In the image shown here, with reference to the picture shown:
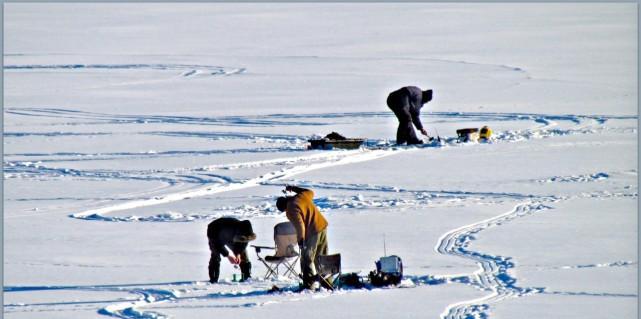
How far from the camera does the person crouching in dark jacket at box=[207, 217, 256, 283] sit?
10.8 meters

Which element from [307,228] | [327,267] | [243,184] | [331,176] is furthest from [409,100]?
[327,267]

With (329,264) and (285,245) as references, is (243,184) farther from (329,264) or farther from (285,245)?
(329,264)

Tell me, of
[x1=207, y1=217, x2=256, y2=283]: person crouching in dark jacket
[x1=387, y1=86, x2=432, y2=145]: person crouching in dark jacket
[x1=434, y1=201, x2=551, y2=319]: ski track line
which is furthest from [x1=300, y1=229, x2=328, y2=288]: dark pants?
[x1=387, y1=86, x2=432, y2=145]: person crouching in dark jacket

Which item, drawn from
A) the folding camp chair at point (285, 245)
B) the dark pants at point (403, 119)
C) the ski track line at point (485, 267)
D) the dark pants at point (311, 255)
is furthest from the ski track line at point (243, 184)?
the dark pants at point (311, 255)

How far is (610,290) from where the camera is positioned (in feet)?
33.6

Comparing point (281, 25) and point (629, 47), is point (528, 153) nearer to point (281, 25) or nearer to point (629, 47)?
point (629, 47)

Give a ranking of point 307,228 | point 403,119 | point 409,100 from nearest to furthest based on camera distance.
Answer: point 307,228 → point 403,119 → point 409,100

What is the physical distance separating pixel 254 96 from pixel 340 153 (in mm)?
8809

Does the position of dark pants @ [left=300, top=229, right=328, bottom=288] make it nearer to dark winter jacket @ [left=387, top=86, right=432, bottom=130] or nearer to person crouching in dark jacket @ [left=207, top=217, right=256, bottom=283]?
person crouching in dark jacket @ [left=207, top=217, right=256, bottom=283]

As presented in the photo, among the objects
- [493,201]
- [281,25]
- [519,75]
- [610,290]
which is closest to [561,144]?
[493,201]

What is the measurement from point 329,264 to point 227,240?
88cm

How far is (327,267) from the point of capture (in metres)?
10.5

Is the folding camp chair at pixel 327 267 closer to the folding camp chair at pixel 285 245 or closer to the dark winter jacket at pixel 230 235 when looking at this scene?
the folding camp chair at pixel 285 245

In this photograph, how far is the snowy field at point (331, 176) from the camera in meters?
10.4
